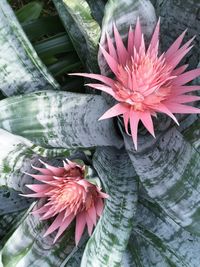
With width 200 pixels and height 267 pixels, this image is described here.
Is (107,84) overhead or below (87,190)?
overhead

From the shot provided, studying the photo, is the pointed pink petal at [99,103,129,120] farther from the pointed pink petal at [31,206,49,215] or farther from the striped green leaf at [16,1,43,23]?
the striped green leaf at [16,1,43,23]

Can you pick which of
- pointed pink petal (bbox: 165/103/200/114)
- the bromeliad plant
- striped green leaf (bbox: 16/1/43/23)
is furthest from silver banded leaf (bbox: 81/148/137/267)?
striped green leaf (bbox: 16/1/43/23)

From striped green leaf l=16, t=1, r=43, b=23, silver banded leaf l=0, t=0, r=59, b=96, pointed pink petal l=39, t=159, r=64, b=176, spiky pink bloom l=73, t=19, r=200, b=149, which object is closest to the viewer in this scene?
spiky pink bloom l=73, t=19, r=200, b=149

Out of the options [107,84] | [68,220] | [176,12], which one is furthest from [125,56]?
[68,220]

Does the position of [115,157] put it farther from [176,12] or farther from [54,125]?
[176,12]

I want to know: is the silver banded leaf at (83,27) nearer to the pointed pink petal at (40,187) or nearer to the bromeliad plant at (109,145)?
the bromeliad plant at (109,145)

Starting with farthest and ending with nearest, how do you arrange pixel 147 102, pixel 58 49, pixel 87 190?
pixel 58 49, pixel 87 190, pixel 147 102
